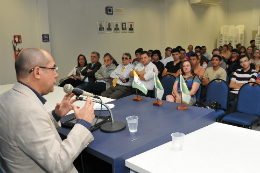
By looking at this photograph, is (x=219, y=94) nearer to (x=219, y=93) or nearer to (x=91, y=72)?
(x=219, y=93)

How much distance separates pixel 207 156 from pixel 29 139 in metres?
1.07

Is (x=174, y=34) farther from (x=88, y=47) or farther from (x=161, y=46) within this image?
(x=88, y=47)

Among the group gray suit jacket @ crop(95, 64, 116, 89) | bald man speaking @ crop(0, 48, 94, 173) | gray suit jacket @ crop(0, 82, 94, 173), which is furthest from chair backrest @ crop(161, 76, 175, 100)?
gray suit jacket @ crop(0, 82, 94, 173)

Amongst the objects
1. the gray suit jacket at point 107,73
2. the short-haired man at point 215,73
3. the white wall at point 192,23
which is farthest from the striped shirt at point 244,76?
the white wall at point 192,23

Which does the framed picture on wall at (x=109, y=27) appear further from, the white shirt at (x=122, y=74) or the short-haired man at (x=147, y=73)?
the short-haired man at (x=147, y=73)

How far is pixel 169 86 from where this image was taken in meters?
4.21

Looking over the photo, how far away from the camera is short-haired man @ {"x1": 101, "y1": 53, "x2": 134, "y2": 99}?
4.81m

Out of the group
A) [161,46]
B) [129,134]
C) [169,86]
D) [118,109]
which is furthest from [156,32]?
[129,134]

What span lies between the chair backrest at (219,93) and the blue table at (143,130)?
1.34m

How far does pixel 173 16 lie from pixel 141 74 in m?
6.57

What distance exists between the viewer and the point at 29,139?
121 cm

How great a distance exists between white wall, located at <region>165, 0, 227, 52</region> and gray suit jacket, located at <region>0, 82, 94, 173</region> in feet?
30.4

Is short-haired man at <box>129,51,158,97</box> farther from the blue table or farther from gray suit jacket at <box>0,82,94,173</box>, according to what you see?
gray suit jacket at <box>0,82,94,173</box>

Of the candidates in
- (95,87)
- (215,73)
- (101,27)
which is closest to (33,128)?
(95,87)
